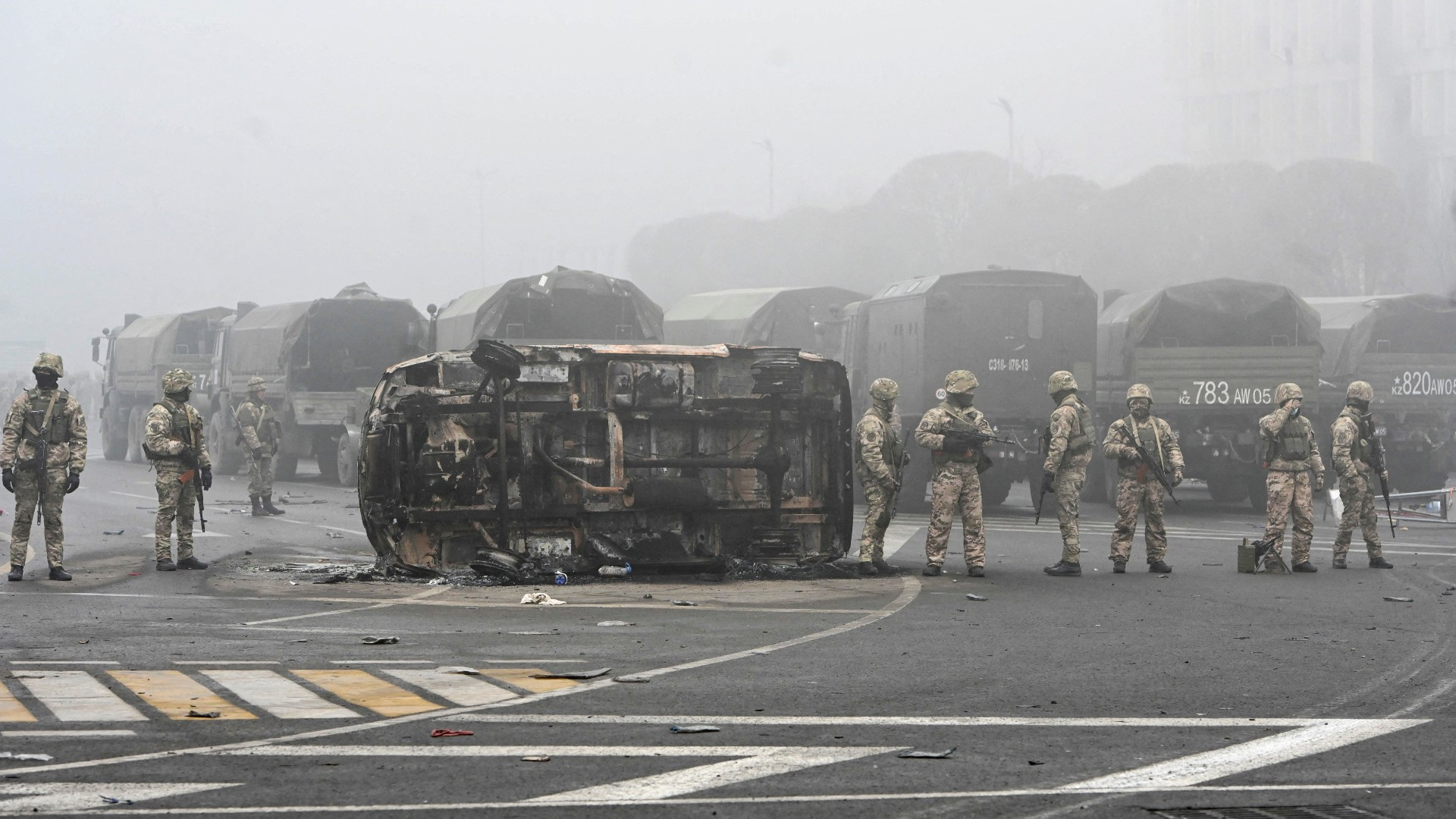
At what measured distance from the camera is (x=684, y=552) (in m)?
13.0

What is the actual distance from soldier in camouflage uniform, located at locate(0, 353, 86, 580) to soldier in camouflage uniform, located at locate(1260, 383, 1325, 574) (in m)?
10.1

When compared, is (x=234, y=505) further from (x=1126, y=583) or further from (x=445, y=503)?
(x=1126, y=583)

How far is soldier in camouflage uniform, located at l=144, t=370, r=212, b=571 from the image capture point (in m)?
13.9

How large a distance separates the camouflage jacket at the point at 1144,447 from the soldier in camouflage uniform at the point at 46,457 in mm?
8679

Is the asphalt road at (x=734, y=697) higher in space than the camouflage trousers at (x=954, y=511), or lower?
lower

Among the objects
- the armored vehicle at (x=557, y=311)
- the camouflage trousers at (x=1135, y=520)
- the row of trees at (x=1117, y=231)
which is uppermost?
the row of trees at (x=1117, y=231)

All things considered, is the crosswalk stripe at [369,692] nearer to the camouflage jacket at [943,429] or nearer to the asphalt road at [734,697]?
the asphalt road at [734,697]

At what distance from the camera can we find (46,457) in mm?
13328

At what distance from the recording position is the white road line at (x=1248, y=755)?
5.71m

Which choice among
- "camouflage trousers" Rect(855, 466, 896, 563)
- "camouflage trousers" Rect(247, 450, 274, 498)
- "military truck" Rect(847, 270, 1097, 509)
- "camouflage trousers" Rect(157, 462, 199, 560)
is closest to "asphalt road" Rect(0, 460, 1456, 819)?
"camouflage trousers" Rect(855, 466, 896, 563)

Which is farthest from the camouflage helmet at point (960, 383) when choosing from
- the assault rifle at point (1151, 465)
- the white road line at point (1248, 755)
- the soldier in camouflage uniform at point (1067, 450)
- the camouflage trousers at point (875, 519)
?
the white road line at point (1248, 755)

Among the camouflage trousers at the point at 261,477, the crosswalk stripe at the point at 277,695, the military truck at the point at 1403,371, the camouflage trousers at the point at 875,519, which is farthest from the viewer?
the military truck at the point at 1403,371

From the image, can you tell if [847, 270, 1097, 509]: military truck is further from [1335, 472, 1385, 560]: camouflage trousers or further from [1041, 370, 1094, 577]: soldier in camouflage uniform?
[1041, 370, 1094, 577]: soldier in camouflage uniform

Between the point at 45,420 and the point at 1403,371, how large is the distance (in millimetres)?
19969
